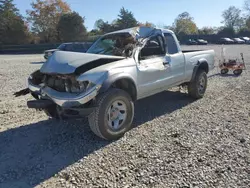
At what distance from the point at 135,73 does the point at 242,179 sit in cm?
245

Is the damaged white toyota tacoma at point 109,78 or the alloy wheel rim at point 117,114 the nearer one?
the damaged white toyota tacoma at point 109,78

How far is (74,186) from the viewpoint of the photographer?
2947 millimetres

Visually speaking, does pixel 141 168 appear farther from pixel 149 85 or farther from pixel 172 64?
pixel 172 64

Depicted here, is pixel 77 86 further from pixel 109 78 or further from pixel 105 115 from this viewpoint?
pixel 105 115

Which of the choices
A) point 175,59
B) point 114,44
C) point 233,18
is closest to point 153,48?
point 175,59

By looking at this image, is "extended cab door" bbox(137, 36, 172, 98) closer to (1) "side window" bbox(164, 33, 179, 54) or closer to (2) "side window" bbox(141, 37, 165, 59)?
(2) "side window" bbox(141, 37, 165, 59)

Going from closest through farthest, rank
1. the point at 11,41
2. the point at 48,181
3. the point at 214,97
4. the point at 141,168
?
the point at 48,181 → the point at 141,168 → the point at 214,97 → the point at 11,41

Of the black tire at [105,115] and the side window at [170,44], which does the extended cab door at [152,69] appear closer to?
the side window at [170,44]

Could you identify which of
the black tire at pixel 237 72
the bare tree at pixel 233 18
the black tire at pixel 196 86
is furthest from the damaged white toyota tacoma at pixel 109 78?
the bare tree at pixel 233 18

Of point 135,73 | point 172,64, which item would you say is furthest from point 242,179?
point 172,64

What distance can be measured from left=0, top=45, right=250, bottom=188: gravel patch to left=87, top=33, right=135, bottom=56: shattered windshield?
5.14 feet

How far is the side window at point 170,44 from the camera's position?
5.63 meters

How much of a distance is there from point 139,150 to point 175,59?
2717 millimetres

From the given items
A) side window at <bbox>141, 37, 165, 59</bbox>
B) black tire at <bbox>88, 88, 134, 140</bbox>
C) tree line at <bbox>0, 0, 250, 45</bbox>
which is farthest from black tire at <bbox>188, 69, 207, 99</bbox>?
tree line at <bbox>0, 0, 250, 45</bbox>
